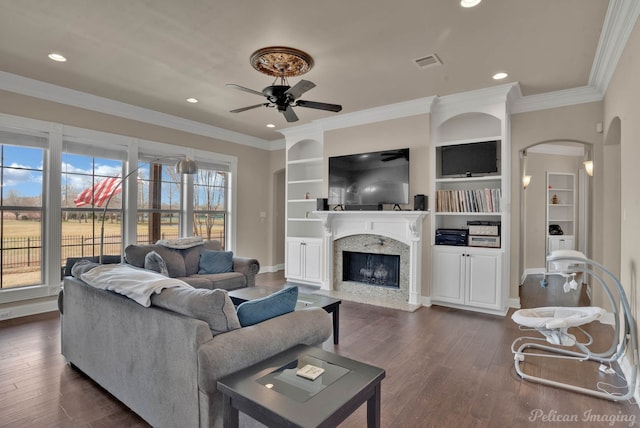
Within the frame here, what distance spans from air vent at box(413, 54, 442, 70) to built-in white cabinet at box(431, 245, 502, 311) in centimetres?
239

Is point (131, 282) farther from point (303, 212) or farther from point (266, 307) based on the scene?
point (303, 212)

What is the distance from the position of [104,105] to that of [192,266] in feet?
8.51

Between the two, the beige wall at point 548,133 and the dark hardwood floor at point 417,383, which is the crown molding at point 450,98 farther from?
the dark hardwood floor at point 417,383

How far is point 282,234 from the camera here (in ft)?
26.0

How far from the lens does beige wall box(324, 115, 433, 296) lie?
189 inches

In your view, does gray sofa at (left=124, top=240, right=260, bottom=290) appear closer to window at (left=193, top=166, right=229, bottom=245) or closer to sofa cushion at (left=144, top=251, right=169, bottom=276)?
sofa cushion at (left=144, top=251, right=169, bottom=276)

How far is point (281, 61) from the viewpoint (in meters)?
3.43

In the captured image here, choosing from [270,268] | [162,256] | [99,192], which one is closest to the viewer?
[162,256]

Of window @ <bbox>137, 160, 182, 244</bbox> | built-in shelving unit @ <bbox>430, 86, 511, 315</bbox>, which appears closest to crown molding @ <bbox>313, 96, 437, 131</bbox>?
built-in shelving unit @ <bbox>430, 86, 511, 315</bbox>

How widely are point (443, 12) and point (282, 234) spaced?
5.95m

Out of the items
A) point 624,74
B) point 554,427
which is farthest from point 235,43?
point 554,427

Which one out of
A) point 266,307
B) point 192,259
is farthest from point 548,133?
point 192,259

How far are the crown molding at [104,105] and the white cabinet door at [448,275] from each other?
4.39 metres

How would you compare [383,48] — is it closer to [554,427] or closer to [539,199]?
[554,427]
